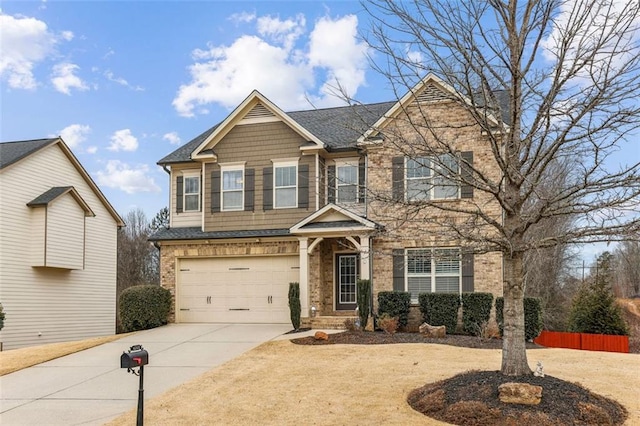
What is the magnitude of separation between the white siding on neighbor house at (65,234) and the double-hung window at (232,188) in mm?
6096

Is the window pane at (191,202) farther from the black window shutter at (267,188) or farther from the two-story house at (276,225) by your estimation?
the black window shutter at (267,188)

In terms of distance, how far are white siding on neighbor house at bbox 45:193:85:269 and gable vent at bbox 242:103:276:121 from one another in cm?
744

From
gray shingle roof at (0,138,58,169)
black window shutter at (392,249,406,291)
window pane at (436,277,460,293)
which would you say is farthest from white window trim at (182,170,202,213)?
window pane at (436,277,460,293)

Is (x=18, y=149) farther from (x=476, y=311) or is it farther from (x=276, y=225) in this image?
(x=476, y=311)

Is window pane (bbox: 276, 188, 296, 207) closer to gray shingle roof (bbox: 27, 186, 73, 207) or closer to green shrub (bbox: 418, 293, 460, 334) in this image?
green shrub (bbox: 418, 293, 460, 334)

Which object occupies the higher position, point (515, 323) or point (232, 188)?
point (232, 188)

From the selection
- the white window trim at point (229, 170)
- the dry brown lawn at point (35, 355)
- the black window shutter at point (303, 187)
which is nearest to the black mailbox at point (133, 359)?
the dry brown lawn at point (35, 355)

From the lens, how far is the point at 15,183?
1895cm

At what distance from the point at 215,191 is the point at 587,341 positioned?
496 inches

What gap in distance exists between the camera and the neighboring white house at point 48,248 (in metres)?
18.5

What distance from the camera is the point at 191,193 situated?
1981 cm

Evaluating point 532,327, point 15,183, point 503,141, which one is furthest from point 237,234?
point 503,141

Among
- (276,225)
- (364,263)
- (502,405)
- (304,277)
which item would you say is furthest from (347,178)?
(502,405)

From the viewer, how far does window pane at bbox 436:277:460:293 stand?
1623 cm
